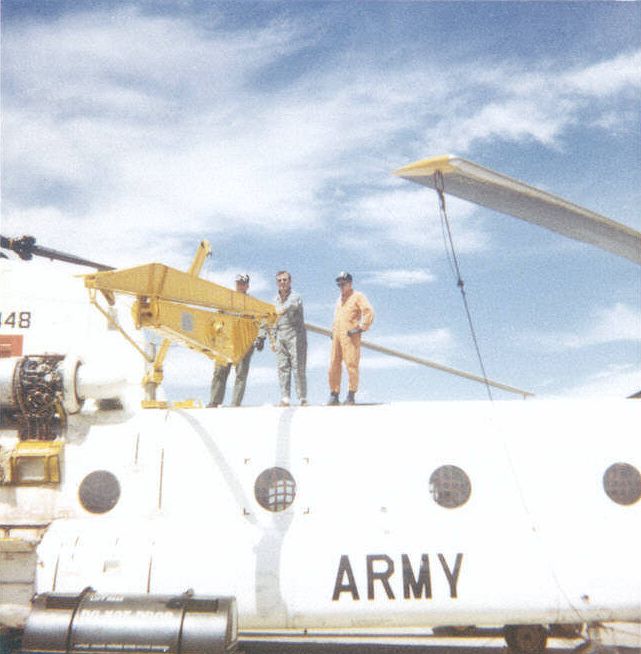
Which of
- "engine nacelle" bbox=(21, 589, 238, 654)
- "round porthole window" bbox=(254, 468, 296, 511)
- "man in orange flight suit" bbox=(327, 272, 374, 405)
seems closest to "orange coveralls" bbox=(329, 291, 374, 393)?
"man in orange flight suit" bbox=(327, 272, 374, 405)

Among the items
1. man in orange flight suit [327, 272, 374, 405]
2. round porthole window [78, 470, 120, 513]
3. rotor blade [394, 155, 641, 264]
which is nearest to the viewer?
rotor blade [394, 155, 641, 264]

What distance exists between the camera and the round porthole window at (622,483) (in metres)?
7.55

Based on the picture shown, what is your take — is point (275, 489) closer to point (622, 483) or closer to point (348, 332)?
point (348, 332)

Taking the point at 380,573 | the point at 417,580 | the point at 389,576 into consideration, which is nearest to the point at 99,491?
the point at 380,573

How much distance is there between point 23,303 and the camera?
934 centimetres

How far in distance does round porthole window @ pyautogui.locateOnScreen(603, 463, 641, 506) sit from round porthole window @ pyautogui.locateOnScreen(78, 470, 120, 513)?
19.3 feet

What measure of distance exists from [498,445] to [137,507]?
14.5 ft

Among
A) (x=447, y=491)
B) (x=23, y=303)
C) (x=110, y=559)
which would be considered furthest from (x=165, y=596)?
(x=23, y=303)

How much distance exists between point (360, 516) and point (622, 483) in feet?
10.3

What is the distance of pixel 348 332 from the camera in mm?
9820

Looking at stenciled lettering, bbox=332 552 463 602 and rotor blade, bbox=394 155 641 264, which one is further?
rotor blade, bbox=394 155 641 264

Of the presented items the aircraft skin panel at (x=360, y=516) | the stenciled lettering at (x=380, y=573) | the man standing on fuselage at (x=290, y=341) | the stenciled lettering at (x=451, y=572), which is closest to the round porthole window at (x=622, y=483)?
the aircraft skin panel at (x=360, y=516)

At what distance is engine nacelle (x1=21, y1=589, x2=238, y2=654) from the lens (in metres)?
6.02

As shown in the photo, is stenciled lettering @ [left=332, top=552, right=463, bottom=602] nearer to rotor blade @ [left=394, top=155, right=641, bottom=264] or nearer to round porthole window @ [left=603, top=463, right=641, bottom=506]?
round porthole window @ [left=603, top=463, right=641, bottom=506]
